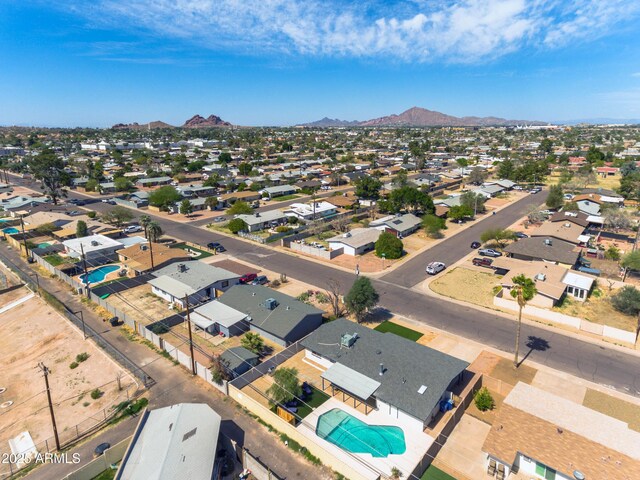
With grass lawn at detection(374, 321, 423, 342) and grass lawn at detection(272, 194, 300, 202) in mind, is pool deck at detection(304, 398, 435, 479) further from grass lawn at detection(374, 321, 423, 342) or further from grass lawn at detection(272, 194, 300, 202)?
grass lawn at detection(272, 194, 300, 202)

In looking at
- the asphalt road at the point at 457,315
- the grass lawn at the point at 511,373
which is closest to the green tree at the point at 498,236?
the asphalt road at the point at 457,315

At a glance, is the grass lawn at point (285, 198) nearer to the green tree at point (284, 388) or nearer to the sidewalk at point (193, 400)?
the sidewalk at point (193, 400)

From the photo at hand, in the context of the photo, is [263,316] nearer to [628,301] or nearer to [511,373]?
[511,373]

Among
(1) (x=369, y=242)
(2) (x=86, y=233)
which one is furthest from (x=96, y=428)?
(2) (x=86, y=233)

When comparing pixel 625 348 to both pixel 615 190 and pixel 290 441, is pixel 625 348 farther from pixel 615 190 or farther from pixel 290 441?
pixel 615 190

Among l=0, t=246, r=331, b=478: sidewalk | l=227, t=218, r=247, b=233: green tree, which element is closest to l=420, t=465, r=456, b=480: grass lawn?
l=0, t=246, r=331, b=478: sidewalk

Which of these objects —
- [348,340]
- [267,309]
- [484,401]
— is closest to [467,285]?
[484,401]
